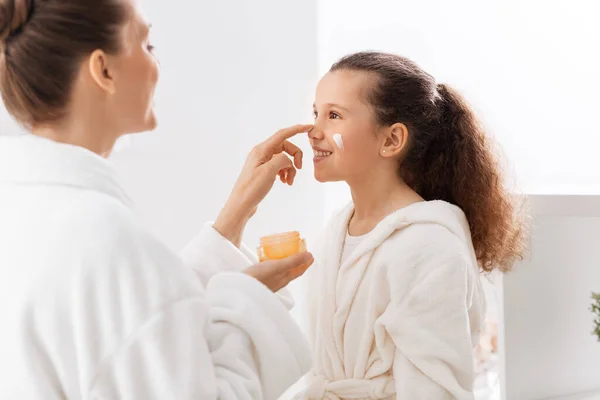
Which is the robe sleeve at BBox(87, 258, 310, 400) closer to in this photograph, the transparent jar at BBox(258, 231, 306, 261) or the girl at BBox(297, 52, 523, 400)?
the transparent jar at BBox(258, 231, 306, 261)

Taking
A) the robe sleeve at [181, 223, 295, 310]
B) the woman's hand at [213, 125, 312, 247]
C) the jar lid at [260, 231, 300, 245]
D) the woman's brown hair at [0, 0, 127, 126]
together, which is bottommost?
the robe sleeve at [181, 223, 295, 310]

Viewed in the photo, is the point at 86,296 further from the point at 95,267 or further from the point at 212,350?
the point at 212,350

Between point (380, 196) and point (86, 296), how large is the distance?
84 centimetres

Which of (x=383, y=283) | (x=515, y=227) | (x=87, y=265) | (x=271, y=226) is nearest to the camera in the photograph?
(x=87, y=265)

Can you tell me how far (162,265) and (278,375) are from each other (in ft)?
0.90

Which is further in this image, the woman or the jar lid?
the jar lid

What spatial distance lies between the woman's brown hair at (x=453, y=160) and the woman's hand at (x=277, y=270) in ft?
1.57

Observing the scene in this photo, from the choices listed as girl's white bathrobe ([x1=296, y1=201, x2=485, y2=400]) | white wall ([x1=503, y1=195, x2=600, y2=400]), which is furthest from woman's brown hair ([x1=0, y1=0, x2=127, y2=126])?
white wall ([x1=503, y1=195, x2=600, y2=400])

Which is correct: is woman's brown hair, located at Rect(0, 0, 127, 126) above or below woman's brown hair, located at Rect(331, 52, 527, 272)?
above

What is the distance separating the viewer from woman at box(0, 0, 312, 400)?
884 millimetres

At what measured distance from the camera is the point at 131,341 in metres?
0.89

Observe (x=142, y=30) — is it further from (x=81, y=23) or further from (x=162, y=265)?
(x=162, y=265)

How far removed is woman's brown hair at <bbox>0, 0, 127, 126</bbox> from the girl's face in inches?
23.8

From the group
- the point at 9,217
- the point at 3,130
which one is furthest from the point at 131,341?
the point at 3,130
